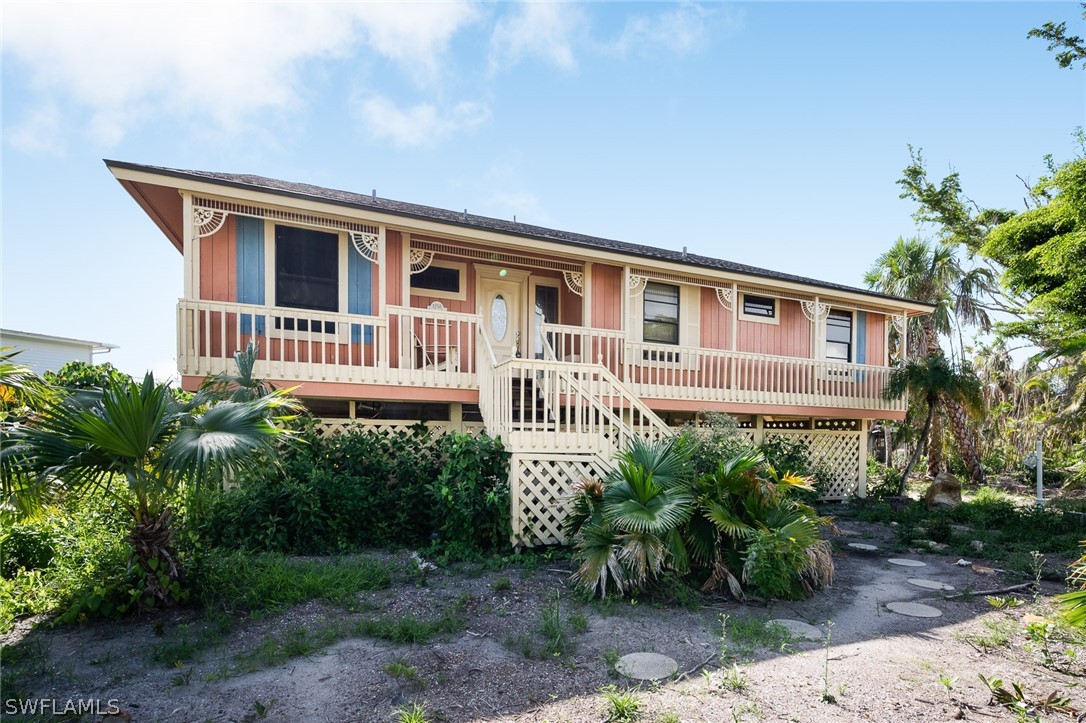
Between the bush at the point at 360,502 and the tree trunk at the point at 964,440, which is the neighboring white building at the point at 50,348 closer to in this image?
the bush at the point at 360,502

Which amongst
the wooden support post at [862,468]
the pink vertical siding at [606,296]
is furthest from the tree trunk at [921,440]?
the pink vertical siding at [606,296]

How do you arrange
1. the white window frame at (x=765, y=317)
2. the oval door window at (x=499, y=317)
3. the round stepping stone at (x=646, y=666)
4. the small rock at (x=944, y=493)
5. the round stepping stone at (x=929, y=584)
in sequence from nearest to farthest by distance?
1. the round stepping stone at (x=646, y=666)
2. the round stepping stone at (x=929, y=584)
3. the oval door window at (x=499, y=317)
4. the small rock at (x=944, y=493)
5. the white window frame at (x=765, y=317)

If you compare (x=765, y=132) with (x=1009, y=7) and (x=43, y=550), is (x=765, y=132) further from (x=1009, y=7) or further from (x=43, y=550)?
(x=43, y=550)

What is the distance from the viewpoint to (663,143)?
38.6 ft

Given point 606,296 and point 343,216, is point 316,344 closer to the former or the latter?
point 343,216

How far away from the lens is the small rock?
42.9 ft

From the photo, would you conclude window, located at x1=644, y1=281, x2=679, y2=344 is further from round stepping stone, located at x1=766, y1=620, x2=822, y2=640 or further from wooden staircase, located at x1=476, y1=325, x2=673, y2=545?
round stepping stone, located at x1=766, y1=620, x2=822, y2=640

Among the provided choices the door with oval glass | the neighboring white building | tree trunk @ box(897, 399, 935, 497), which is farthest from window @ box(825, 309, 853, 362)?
the neighboring white building

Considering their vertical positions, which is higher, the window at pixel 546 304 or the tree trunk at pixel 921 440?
the window at pixel 546 304

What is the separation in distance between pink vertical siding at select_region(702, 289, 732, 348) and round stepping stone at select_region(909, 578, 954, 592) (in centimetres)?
675

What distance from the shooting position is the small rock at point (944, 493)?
42.9ft

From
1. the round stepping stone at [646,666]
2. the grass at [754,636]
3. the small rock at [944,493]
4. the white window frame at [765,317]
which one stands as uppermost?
the white window frame at [765,317]

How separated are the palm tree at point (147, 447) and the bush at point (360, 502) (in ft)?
5.32

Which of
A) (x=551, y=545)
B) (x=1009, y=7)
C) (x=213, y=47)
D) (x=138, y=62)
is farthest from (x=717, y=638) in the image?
(x=1009, y=7)
